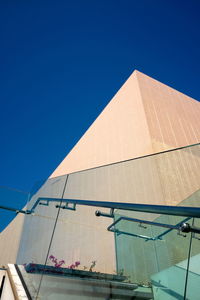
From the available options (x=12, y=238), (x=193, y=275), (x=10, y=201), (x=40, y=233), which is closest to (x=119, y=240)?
(x=40, y=233)

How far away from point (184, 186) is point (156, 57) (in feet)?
33.4

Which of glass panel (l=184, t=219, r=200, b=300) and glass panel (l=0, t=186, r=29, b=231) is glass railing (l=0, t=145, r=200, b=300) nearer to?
glass panel (l=184, t=219, r=200, b=300)

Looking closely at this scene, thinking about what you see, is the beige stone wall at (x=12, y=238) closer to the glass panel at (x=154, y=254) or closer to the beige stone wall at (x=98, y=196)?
the beige stone wall at (x=98, y=196)

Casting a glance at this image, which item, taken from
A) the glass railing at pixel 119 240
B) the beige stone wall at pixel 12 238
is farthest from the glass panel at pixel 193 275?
the beige stone wall at pixel 12 238

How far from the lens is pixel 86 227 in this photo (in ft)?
7.77

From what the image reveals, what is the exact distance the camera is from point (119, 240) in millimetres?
2141

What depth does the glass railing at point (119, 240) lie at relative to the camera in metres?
1.40

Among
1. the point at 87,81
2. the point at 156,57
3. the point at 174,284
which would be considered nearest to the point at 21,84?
the point at 87,81

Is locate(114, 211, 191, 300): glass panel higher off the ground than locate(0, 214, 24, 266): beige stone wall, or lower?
lower

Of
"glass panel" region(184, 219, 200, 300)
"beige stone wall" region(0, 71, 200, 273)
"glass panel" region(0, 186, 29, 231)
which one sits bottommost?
"glass panel" region(184, 219, 200, 300)

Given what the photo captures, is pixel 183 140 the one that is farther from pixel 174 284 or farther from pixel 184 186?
pixel 174 284

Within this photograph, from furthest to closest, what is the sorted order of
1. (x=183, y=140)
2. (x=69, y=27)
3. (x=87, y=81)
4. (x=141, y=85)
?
(x=87, y=81)
(x=69, y=27)
(x=141, y=85)
(x=183, y=140)

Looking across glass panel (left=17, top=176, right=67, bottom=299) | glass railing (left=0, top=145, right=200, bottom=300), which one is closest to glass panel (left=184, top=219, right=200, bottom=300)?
glass railing (left=0, top=145, right=200, bottom=300)

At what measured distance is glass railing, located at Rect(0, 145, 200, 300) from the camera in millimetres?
1396
